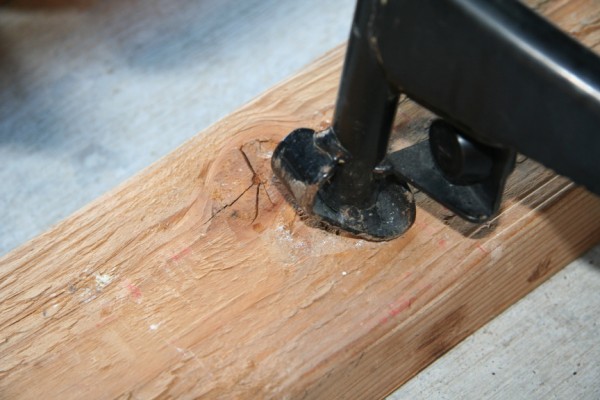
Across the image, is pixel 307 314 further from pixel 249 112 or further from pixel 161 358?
pixel 249 112

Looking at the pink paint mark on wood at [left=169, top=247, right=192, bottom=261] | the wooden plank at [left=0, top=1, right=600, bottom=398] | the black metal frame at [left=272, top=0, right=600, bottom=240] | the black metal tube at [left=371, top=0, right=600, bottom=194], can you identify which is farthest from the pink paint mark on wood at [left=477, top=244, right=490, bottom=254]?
the pink paint mark on wood at [left=169, top=247, right=192, bottom=261]

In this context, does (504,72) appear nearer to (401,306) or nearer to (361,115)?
(361,115)

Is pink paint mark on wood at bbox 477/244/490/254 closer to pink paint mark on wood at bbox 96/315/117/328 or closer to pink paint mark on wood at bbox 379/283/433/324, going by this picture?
pink paint mark on wood at bbox 379/283/433/324

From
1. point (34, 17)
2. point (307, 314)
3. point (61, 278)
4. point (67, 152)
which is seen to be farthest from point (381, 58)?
point (34, 17)

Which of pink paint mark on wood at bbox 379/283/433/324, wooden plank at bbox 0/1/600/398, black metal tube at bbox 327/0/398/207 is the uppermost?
black metal tube at bbox 327/0/398/207

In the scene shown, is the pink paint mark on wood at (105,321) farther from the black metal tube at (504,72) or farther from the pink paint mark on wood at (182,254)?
the black metal tube at (504,72)

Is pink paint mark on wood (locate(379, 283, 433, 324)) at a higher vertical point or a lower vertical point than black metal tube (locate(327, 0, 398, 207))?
lower
